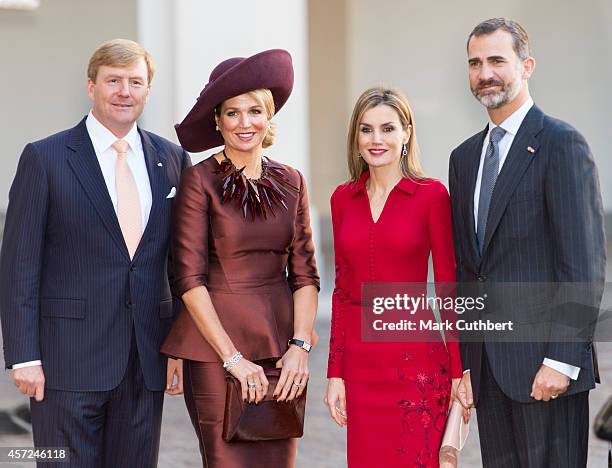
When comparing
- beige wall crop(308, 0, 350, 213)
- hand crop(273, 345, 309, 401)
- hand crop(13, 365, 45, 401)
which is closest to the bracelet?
hand crop(273, 345, 309, 401)

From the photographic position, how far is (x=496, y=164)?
304cm

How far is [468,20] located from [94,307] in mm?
9502

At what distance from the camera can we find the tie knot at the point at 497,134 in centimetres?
307

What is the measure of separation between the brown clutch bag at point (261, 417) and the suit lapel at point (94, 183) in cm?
63

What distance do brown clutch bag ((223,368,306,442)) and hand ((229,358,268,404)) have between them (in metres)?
0.02

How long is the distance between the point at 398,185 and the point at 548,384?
844mm

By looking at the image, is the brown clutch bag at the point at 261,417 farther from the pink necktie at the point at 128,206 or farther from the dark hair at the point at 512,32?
the dark hair at the point at 512,32

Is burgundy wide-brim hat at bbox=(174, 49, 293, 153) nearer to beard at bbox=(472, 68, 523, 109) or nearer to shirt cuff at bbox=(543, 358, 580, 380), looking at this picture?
beard at bbox=(472, 68, 523, 109)

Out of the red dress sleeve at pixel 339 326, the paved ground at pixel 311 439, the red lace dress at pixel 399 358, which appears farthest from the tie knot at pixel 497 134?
the paved ground at pixel 311 439

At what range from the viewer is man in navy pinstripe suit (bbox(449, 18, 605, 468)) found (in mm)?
2859

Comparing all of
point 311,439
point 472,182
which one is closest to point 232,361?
point 472,182

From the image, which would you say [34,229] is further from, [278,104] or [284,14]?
[284,14]

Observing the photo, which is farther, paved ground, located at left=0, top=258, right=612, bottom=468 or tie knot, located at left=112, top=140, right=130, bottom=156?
paved ground, located at left=0, top=258, right=612, bottom=468

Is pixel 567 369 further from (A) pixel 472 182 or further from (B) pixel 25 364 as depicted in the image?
(B) pixel 25 364
